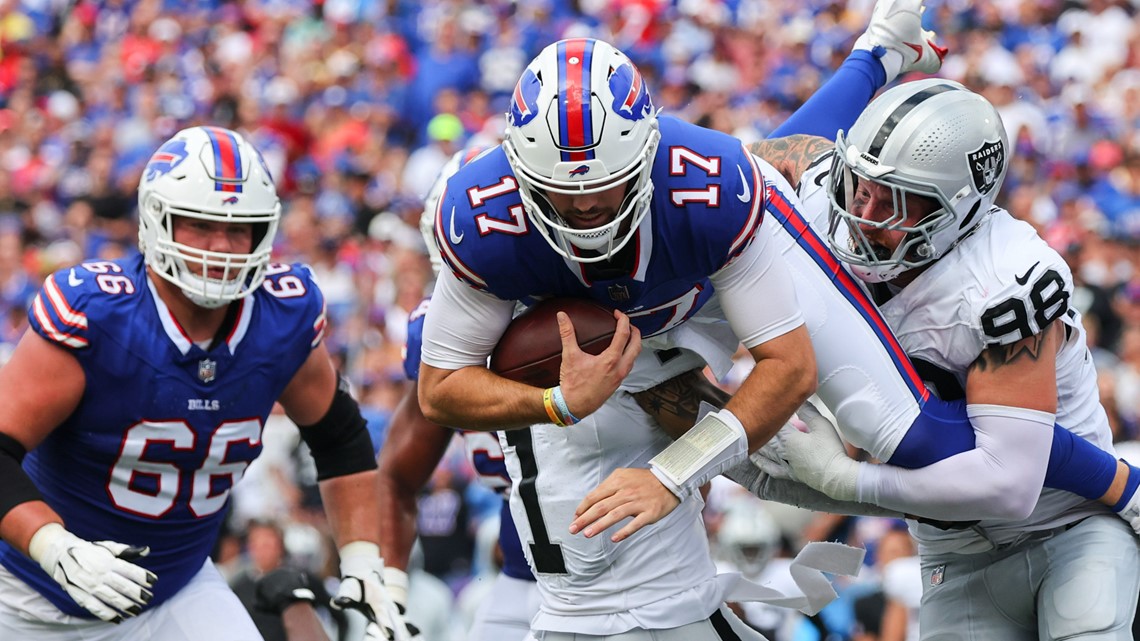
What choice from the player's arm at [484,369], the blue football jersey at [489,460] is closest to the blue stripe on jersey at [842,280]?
the player's arm at [484,369]

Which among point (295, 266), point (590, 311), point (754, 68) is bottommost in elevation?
point (754, 68)

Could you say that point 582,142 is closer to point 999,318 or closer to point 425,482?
point 999,318

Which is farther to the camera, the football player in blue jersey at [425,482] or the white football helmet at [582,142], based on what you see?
the football player in blue jersey at [425,482]

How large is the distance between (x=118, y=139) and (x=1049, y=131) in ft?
25.0

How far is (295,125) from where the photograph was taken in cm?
1259

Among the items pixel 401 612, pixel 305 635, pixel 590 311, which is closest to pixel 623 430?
pixel 590 311

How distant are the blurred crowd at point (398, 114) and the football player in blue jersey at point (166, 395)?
2.73 meters

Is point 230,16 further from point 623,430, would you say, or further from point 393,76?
point 623,430

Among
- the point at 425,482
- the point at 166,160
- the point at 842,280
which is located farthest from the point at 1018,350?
the point at 166,160

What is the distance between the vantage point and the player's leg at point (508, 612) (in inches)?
188

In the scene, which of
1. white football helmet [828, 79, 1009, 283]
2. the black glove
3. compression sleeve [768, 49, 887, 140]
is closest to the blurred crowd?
the black glove

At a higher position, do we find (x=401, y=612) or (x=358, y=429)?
(x=358, y=429)

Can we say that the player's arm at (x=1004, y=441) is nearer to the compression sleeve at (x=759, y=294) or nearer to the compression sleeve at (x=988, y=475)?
the compression sleeve at (x=988, y=475)

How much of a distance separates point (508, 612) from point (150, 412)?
1.45 metres
